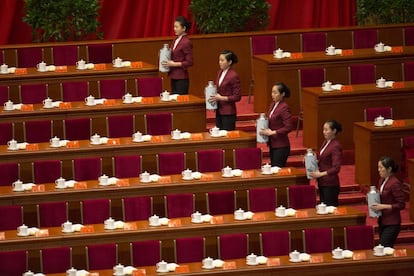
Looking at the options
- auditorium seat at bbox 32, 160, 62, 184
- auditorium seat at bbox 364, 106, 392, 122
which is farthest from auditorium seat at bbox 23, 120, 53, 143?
auditorium seat at bbox 364, 106, 392, 122

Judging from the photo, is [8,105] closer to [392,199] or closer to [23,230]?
[23,230]

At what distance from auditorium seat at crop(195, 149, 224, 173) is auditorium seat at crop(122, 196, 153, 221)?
0.75m

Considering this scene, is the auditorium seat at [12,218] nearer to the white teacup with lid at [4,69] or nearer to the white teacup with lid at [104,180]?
the white teacup with lid at [104,180]

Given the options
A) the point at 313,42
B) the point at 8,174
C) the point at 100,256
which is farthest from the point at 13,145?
the point at 313,42

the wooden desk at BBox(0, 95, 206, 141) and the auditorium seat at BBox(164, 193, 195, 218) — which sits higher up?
the wooden desk at BBox(0, 95, 206, 141)

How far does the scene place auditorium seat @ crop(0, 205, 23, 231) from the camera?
9023mm

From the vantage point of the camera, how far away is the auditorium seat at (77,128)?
10.3 metres

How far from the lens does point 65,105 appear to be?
417 inches

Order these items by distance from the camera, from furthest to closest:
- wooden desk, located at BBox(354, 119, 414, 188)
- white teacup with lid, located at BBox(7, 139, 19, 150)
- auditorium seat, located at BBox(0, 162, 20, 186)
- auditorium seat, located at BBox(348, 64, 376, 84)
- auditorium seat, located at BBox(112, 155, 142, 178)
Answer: auditorium seat, located at BBox(348, 64, 376, 84)
wooden desk, located at BBox(354, 119, 414, 188)
white teacup with lid, located at BBox(7, 139, 19, 150)
auditorium seat, located at BBox(112, 155, 142, 178)
auditorium seat, located at BBox(0, 162, 20, 186)

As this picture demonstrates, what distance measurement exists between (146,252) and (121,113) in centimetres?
218

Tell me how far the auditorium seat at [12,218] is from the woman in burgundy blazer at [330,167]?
2100 millimetres

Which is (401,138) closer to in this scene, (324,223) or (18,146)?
(324,223)

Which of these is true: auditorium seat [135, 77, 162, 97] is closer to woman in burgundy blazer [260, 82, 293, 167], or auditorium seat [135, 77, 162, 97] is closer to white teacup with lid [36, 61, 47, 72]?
white teacup with lid [36, 61, 47, 72]

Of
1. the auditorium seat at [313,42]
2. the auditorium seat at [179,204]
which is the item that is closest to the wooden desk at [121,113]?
the auditorium seat at [179,204]
